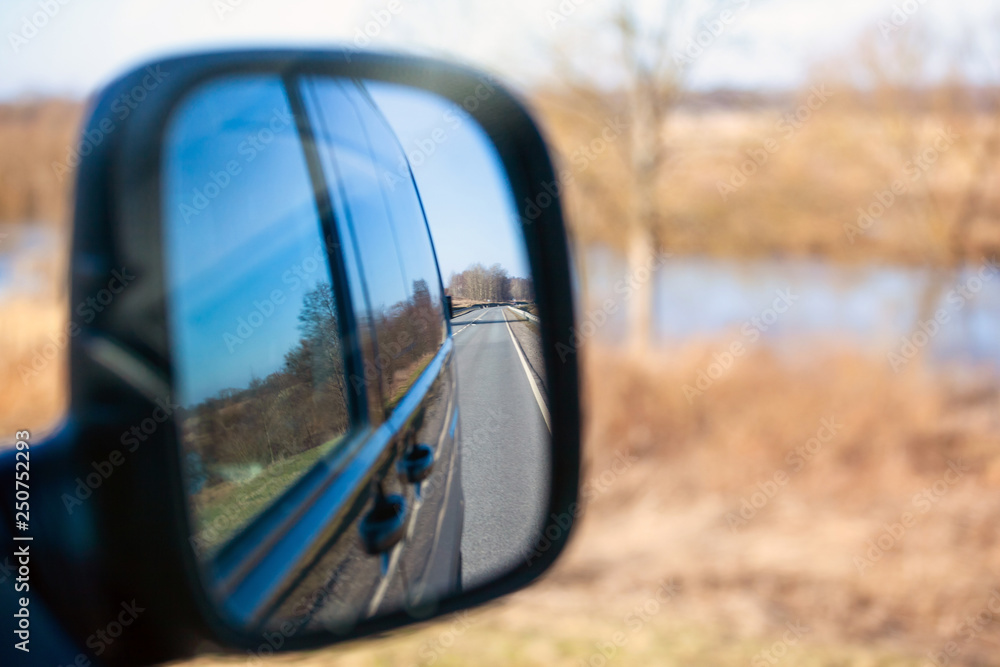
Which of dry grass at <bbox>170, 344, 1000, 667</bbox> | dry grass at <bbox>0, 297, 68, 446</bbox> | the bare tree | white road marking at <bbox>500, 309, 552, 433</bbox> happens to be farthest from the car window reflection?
the bare tree

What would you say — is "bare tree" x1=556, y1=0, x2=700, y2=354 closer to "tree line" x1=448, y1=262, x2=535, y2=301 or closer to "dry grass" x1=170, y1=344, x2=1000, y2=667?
"dry grass" x1=170, y1=344, x2=1000, y2=667

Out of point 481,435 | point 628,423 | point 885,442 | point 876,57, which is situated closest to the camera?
point 481,435

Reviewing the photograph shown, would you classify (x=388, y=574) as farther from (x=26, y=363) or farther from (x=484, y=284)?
(x=26, y=363)

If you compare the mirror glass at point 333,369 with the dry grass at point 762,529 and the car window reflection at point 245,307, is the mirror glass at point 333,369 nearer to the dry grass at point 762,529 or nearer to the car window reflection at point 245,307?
the car window reflection at point 245,307

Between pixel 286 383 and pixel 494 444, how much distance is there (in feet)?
1.25

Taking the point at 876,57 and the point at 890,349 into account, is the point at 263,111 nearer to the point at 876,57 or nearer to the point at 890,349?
the point at 890,349

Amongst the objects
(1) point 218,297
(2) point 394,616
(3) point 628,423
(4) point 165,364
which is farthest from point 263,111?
(3) point 628,423

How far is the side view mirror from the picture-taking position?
103cm

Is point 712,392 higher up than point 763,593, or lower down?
higher up

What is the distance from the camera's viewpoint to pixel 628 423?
1104cm

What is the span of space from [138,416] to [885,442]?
1039cm

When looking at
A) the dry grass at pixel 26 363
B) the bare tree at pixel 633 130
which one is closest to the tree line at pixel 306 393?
the dry grass at pixel 26 363

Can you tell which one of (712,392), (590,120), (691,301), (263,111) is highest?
(590,120)

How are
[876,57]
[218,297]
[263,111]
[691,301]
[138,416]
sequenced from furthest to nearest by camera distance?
[691,301], [876,57], [263,111], [218,297], [138,416]
